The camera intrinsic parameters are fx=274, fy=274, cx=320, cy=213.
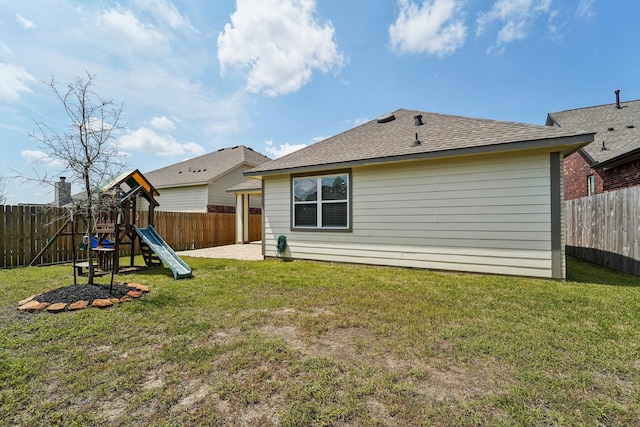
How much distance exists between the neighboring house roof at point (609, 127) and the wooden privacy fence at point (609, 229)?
→ 6.62ft

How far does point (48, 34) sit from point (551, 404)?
9.90 meters

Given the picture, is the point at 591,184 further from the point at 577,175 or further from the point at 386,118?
the point at 386,118

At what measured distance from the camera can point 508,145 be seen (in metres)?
5.67

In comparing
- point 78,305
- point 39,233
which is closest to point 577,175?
point 78,305

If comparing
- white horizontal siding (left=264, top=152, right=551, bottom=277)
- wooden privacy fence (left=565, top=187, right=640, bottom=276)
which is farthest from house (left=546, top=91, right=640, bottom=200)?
white horizontal siding (left=264, top=152, right=551, bottom=277)

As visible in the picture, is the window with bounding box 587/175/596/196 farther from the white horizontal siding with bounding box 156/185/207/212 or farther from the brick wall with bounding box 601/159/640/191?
the white horizontal siding with bounding box 156/185/207/212

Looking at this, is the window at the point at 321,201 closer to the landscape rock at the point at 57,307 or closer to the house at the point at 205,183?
the landscape rock at the point at 57,307

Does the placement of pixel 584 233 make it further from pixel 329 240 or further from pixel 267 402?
pixel 267 402

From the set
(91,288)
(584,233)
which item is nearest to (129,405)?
(91,288)

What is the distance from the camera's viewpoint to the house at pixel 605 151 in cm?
856

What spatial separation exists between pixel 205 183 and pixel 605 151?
1830cm

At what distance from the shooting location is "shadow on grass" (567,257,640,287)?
5474 mm

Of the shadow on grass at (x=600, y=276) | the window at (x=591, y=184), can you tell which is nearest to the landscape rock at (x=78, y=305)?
the shadow on grass at (x=600, y=276)

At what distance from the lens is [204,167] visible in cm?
1781
